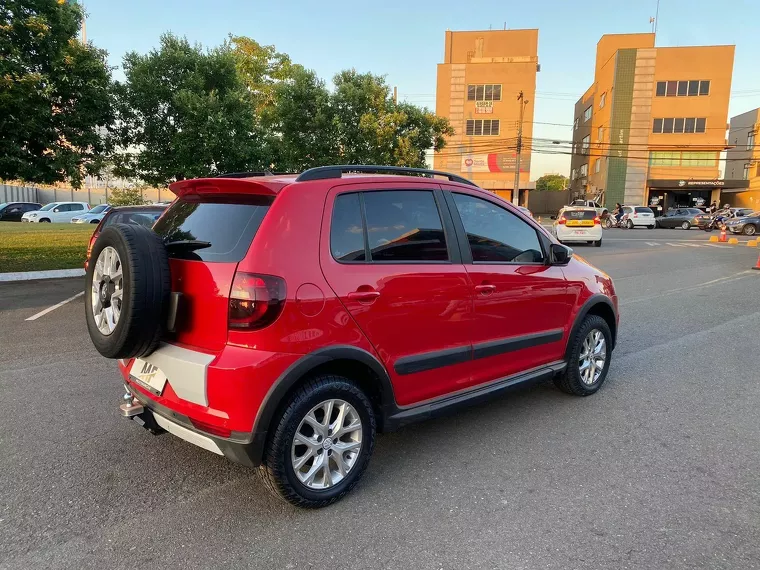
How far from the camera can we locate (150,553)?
8.16 ft

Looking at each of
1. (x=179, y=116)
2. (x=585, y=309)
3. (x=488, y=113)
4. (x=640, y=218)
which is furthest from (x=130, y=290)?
(x=488, y=113)

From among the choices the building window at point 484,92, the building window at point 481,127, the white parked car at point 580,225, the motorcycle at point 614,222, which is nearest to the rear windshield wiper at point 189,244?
the white parked car at point 580,225

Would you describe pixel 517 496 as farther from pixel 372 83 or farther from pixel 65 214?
pixel 65 214

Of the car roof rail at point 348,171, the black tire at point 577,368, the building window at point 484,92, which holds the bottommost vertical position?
the black tire at point 577,368

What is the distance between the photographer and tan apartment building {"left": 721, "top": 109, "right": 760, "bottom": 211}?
174ft

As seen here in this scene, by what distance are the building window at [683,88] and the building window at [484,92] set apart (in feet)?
51.6

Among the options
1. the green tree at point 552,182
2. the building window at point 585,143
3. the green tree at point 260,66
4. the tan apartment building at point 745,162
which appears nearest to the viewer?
the green tree at point 260,66

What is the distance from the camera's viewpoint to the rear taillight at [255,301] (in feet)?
8.43

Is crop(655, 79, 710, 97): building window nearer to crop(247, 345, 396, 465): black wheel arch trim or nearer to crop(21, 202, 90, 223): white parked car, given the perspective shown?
crop(21, 202, 90, 223): white parked car

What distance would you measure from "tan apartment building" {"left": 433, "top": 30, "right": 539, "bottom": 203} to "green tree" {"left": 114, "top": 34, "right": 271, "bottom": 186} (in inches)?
1712

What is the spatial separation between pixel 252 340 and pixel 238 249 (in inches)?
18.9

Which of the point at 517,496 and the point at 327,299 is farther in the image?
the point at 517,496

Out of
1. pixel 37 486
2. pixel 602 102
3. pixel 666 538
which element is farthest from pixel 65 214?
pixel 602 102

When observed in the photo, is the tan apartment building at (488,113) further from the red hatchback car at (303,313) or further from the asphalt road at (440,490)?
the red hatchback car at (303,313)
